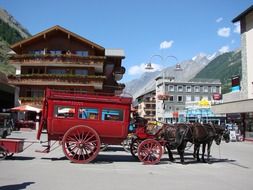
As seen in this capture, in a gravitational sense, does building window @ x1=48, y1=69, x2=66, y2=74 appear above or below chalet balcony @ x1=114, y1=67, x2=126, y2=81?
below

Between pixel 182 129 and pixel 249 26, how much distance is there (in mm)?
22054

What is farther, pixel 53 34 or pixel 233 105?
pixel 53 34

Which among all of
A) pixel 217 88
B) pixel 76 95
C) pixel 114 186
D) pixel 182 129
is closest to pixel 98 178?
pixel 114 186

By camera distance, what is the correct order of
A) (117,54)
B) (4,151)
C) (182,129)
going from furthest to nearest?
1. (117,54)
2. (182,129)
3. (4,151)

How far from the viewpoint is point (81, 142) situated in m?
13.0

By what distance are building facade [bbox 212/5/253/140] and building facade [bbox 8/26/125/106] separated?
55.0 ft

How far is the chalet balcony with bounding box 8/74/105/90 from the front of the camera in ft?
145

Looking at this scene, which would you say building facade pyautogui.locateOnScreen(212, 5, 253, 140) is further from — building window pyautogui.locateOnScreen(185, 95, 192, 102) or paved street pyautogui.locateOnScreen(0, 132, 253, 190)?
building window pyautogui.locateOnScreen(185, 95, 192, 102)

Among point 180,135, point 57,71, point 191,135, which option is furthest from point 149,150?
point 57,71

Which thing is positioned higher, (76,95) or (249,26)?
(249,26)

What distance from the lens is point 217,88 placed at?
104 meters

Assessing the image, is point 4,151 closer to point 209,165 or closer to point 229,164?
point 209,165

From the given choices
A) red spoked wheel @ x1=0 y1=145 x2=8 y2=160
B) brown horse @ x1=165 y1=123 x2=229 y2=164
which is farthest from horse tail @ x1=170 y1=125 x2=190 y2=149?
red spoked wheel @ x1=0 y1=145 x2=8 y2=160

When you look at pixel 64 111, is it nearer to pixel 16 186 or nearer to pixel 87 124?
pixel 87 124
